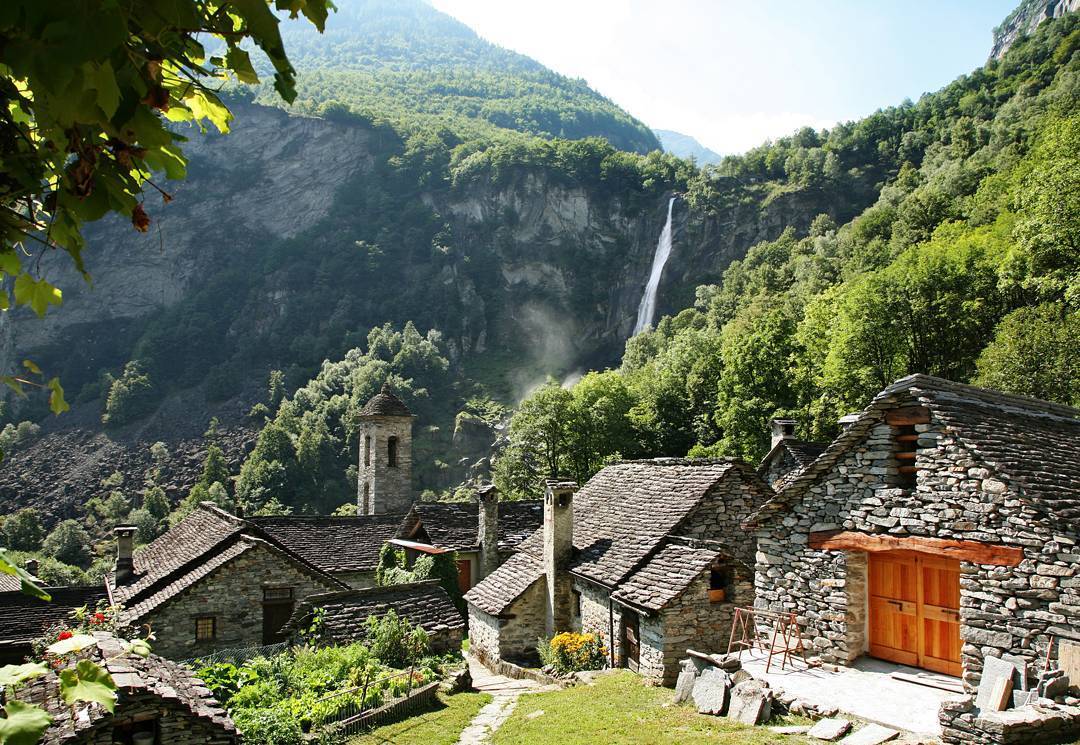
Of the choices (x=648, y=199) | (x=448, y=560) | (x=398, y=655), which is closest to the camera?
(x=398, y=655)

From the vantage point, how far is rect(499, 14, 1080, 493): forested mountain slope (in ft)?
Answer: 92.7

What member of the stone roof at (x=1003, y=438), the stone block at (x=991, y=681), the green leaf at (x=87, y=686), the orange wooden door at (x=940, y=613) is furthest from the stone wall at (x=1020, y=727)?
the green leaf at (x=87, y=686)

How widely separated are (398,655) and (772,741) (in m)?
10.7

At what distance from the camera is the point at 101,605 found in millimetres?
20969

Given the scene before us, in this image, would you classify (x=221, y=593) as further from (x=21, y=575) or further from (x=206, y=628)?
(x=21, y=575)

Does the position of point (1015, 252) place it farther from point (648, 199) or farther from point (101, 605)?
point (648, 199)

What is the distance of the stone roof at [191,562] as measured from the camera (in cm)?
2019

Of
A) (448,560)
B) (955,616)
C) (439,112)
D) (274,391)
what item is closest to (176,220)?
(274,391)

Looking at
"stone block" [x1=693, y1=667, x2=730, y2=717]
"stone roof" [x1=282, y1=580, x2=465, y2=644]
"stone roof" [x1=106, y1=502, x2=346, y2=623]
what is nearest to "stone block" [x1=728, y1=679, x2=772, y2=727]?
"stone block" [x1=693, y1=667, x2=730, y2=717]

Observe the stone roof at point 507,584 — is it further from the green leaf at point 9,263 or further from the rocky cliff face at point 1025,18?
the rocky cliff face at point 1025,18

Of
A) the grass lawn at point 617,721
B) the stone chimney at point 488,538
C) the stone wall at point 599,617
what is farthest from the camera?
the stone chimney at point 488,538

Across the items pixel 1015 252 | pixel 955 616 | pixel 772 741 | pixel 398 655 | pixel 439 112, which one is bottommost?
pixel 398 655

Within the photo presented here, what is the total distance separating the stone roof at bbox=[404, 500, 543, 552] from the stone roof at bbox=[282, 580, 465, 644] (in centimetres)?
684

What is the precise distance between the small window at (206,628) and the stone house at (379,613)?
283 centimetres
